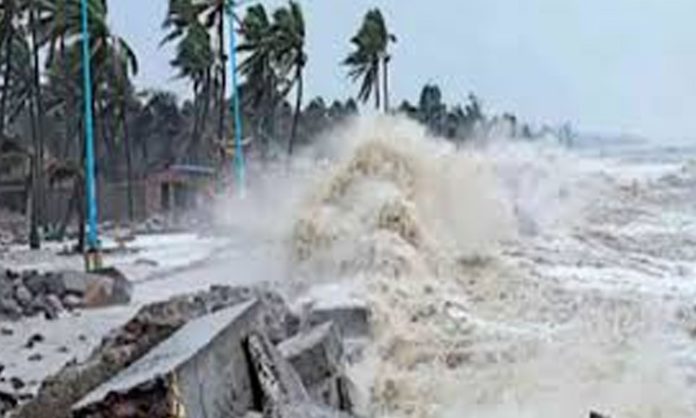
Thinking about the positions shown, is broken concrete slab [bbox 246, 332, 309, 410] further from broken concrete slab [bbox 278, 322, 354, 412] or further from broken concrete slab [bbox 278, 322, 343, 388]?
broken concrete slab [bbox 278, 322, 343, 388]

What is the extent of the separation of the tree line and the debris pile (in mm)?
13380

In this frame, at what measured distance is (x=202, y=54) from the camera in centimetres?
5322

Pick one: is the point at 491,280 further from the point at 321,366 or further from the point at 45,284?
the point at 321,366

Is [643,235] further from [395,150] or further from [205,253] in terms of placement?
[205,253]

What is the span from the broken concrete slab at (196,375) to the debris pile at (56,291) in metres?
9.48

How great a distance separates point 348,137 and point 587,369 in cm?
1530

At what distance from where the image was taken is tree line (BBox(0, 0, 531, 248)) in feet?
118

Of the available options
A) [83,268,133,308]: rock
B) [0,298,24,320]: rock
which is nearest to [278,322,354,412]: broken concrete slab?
[0,298,24,320]: rock

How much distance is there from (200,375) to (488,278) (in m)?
12.6

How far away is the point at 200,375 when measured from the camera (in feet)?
19.5

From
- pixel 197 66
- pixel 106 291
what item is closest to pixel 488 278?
pixel 106 291

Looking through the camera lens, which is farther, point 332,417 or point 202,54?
point 202,54

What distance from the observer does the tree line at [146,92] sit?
1416 inches

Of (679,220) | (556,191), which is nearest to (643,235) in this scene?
(679,220)
